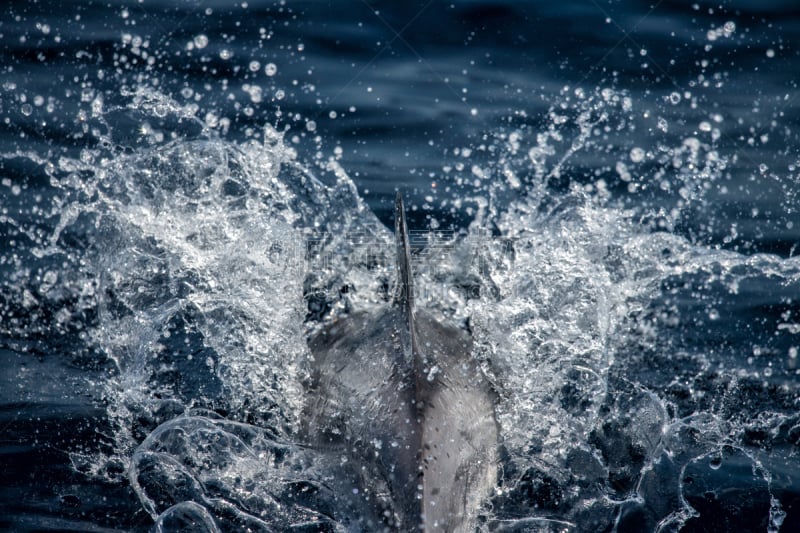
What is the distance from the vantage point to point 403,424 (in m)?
3.23

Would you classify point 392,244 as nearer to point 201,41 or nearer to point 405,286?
point 405,286

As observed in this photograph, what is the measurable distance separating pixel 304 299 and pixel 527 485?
5.79 feet

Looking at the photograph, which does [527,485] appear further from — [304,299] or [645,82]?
[645,82]

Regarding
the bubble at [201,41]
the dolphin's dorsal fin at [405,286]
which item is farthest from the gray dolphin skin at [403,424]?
the bubble at [201,41]

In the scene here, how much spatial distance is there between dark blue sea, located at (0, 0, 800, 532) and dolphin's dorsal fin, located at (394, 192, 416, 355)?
0.57 metres

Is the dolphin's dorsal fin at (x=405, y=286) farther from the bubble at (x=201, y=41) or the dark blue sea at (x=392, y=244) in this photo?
the bubble at (x=201, y=41)

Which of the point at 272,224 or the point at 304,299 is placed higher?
the point at 272,224

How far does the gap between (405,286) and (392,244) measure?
220 centimetres

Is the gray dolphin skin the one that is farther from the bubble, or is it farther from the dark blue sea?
the bubble

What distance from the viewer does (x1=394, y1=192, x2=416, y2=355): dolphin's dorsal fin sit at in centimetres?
354

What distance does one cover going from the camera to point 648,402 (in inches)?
181

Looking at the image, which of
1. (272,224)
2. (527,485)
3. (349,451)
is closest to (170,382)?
(272,224)

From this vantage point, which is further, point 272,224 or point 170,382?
point 272,224

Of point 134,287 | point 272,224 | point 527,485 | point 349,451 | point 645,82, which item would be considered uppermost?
point 645,82
